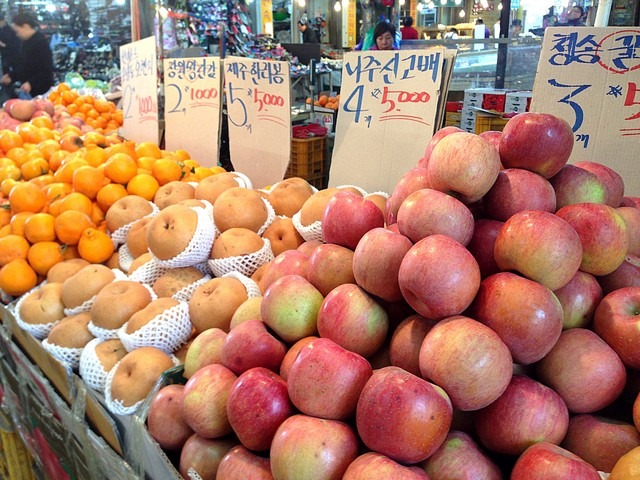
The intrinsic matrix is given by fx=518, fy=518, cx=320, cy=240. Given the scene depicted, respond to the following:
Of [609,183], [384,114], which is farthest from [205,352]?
[384,114]

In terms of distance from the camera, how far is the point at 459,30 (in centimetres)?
1208

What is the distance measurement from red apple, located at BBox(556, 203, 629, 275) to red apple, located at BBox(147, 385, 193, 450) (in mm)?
912

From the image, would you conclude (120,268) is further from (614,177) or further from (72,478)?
(614,177)

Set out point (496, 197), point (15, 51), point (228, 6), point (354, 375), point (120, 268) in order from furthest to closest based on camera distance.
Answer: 1. point (228, 6)
2. point (15, 51)
3. point (120, 268)
4. point (496, 197)
5. point (354, 375)

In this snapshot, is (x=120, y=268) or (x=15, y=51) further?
(x=15, y=51)

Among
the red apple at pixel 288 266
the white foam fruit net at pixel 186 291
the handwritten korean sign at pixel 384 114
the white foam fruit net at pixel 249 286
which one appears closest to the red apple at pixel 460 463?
the red apple at pixel 288 266

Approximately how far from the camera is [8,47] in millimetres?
6621

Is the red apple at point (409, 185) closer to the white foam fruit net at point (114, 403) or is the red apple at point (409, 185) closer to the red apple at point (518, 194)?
the red apple at point (518, 194)

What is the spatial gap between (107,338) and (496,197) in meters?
1.25

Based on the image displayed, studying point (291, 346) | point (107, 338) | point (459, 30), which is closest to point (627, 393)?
point (291, 346)

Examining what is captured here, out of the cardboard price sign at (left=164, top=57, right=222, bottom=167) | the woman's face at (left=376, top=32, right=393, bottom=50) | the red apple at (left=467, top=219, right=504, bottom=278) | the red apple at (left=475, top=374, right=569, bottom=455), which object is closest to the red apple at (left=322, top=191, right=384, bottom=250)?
the red apple at (left=467, top=219, right=504, bottom=278)

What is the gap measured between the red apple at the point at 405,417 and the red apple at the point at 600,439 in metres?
0.24

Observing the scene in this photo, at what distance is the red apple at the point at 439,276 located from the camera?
0.86 meters

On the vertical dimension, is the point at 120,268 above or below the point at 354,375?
below
